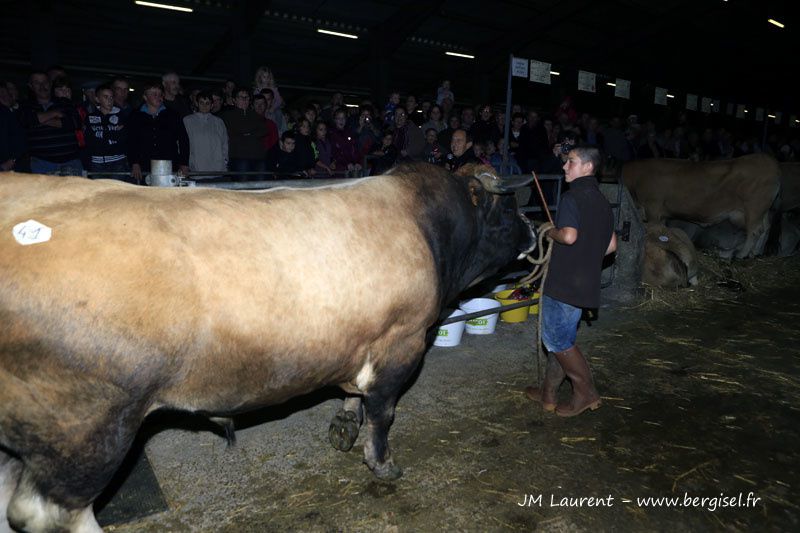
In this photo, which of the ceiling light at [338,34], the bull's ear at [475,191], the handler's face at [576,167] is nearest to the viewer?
the bull's ear at [475,191]

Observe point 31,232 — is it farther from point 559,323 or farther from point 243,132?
point 243,132

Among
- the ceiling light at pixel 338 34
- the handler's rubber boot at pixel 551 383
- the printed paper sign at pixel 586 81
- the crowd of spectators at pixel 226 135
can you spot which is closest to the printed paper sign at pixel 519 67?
the crowd of spectators at pixel 226 135

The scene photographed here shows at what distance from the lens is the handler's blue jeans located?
4.20 metres

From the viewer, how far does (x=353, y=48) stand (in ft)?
57.1

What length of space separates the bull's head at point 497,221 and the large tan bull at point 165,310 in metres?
0.98

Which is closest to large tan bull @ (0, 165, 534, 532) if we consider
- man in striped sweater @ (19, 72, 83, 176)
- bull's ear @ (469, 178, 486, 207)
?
bull's ear @ (469, 178, 486, 207)

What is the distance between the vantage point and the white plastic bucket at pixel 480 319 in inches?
235

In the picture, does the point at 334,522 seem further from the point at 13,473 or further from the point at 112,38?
the point at 112,38

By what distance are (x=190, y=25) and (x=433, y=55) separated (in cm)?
813

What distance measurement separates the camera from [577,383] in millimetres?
4258

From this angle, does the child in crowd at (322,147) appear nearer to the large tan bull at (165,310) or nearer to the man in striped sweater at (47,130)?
the man in striped sweater at (47,130)

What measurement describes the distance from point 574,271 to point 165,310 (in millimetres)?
2950

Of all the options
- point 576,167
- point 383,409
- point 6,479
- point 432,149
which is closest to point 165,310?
point 6,479

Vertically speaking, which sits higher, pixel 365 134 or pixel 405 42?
pixel 405 42
